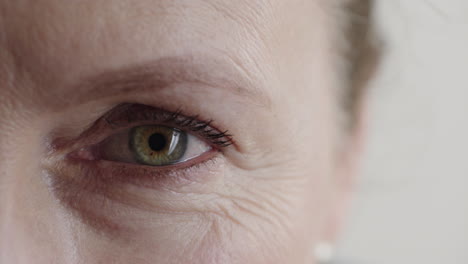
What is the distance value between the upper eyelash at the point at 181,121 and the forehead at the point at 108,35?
0.39ft

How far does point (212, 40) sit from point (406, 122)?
48.2 inches

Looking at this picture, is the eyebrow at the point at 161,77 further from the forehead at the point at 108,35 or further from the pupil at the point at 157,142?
the pupil at the point at 157,142

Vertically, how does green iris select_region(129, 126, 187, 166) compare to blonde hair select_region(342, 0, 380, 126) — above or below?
below

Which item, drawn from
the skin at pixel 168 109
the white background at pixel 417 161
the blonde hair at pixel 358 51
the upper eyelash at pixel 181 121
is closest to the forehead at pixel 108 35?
the skin at pixel 168 109

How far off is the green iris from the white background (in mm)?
725

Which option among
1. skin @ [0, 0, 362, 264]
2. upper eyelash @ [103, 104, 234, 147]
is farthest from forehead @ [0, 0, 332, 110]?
upper eyelash @ [103, 104, 234, 147]

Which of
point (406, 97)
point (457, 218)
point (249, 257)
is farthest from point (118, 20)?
point (457, 218)

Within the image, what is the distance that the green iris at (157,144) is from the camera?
917 millimetres

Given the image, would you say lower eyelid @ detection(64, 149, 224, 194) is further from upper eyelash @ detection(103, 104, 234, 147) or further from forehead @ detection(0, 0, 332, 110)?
forehead @ detection(0, 0, 332, 110)

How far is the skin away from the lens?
0.73 m

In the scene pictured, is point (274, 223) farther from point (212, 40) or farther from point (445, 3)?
point (445, 3)

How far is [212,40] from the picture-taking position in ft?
2.63

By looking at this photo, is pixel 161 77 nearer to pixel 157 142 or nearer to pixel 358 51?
pixel 157 142

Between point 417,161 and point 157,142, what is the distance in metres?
1.32
